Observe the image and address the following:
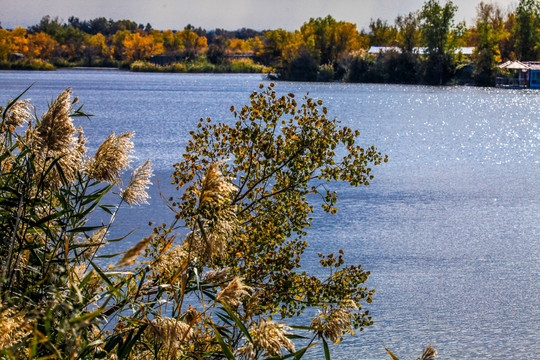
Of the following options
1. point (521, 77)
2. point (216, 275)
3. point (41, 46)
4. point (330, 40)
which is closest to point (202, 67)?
point (41, 46)

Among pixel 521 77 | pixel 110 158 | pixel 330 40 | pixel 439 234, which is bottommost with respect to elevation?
pixel 439 234

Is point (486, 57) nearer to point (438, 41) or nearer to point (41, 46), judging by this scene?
point (438, 41)

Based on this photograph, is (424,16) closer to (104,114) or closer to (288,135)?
(104,114)

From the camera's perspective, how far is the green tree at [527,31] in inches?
3452

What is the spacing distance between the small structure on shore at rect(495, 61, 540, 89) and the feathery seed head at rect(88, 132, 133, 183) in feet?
243

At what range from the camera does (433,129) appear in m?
40.3

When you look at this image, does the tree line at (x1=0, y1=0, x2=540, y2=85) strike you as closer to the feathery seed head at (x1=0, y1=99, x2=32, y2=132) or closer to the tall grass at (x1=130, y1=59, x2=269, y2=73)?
the tall grass at (x1=130, y1=59, x2=269, y2=73)

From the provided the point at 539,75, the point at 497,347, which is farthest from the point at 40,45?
the point at 497,347

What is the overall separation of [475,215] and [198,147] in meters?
12.3

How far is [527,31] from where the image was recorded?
89250 millimetres

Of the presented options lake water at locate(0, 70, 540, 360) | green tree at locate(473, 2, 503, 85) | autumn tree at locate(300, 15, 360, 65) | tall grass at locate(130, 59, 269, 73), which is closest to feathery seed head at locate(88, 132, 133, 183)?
lake water at locate(0, 70, 540, 360)

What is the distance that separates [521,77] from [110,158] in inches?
3219

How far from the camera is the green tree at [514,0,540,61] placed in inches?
3452

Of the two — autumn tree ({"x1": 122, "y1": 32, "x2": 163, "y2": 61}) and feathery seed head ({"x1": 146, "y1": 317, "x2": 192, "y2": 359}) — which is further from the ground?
autumn tree ({"x1": 122, "y1": 32, "x2": 163, "y2": 61})
